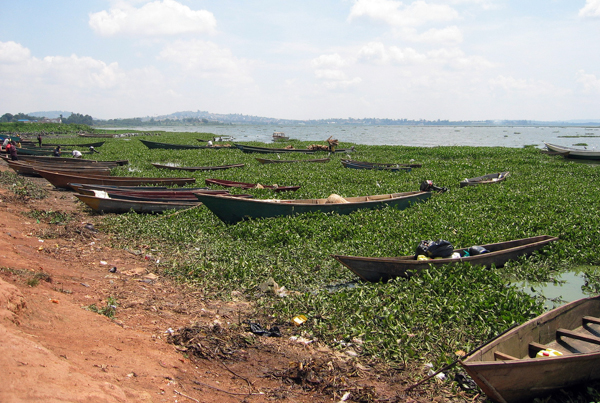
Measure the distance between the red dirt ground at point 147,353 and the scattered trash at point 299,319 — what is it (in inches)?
20.0

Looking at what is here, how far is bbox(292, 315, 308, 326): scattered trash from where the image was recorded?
579cm

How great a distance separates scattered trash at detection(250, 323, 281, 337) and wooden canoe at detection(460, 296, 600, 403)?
257 centimetres

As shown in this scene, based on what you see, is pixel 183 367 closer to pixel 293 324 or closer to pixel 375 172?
pixel 293 324

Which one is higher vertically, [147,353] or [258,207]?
[258,207]

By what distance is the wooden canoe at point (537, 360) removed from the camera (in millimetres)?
3836

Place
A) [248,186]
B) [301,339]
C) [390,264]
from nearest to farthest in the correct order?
[301,339] < [390,264] < [248,186]

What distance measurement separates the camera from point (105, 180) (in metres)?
15.6

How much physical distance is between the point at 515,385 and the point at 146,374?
12.2 ft

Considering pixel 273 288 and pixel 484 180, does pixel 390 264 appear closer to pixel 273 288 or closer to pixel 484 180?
pixel 273 288

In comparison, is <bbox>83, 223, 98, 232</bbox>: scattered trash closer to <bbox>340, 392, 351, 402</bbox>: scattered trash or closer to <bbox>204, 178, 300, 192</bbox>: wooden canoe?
A: <bbox>204, 178, 300, 192</bbox>: wooden canoe

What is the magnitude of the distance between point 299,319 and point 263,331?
600 mm

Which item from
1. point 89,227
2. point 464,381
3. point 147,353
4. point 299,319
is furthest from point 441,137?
point 147,353

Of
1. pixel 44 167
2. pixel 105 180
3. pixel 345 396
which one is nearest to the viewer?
pixel 345 396

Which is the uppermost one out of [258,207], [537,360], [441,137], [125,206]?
[441,137]
